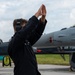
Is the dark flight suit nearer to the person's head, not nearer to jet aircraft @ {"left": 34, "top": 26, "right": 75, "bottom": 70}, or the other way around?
the person's head

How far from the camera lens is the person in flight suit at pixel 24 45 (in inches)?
159

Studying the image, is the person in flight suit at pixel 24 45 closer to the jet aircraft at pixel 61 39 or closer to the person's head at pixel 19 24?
the person's head at pixel 19 24

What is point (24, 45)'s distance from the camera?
4.14 meters

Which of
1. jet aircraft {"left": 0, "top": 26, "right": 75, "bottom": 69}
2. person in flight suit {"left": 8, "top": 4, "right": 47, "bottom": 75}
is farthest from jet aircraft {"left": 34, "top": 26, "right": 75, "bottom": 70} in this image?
person in flight suit {"left": 8, "top": 4, "right": 47, "bottom": 75}

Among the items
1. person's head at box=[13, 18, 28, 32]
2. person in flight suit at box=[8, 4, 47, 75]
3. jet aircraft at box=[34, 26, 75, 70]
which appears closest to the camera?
person in flight suit at box=[8, 4, 47, 75]

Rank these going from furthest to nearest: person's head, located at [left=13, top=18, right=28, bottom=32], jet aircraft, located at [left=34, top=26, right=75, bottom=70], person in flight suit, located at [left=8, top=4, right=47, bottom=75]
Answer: jet aircraft, located at [left=34, top=26, right=75, bottom=70], person's head, located at [left=13, top=18, right=28, bottom=32], person in flight suit, located at [left=8, top=4, right=47, bottom=75]

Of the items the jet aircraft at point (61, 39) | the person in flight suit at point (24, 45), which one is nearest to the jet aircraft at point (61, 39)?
the jet aircraft at point (61, 39)

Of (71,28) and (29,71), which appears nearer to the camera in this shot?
(29,71)

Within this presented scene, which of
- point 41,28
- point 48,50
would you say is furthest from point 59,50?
point 41,28

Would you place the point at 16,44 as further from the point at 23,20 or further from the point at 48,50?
the point at 48,50

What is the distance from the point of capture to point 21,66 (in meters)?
4.11

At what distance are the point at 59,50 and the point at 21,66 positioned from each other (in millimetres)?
16710

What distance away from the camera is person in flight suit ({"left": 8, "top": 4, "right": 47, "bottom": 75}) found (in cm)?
403

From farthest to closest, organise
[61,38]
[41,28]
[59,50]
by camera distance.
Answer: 1. [59,50]
2. [61,38]
3. [41,28]
